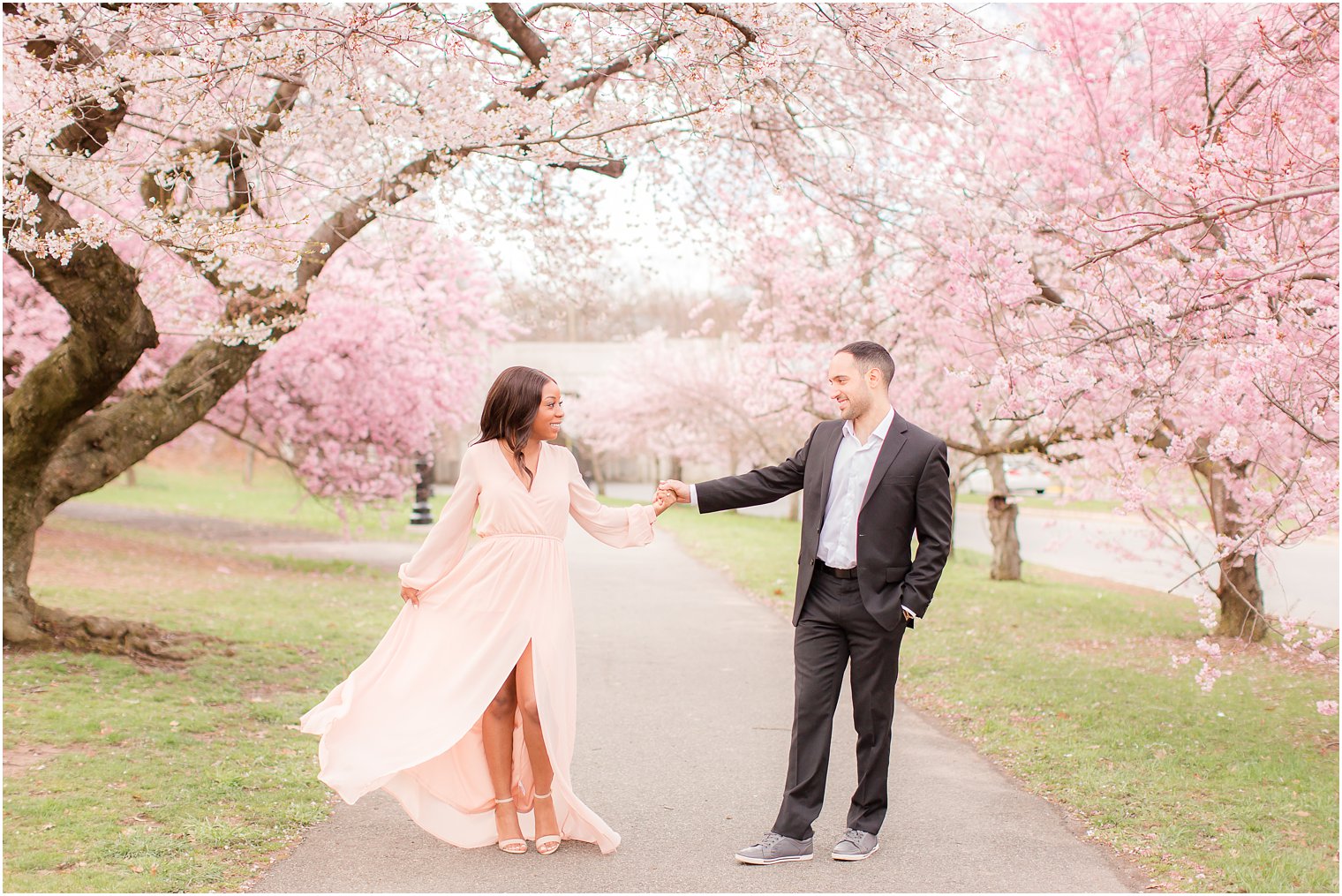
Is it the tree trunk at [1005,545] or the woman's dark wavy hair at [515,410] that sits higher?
the woman's dark wavy hair at [515,410]

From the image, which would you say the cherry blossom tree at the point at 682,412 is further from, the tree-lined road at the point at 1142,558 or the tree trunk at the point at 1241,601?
the tree trunk at the point at 1241,601

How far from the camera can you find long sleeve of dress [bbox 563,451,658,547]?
17.2 feet

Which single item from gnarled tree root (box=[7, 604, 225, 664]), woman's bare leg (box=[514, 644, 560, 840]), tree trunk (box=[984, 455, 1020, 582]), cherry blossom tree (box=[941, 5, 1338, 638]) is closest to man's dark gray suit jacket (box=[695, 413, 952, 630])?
woman's bare leg (box=[514, 644, 560, 840])

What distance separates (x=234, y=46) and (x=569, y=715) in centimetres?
414

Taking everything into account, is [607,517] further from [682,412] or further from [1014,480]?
[1014,480]

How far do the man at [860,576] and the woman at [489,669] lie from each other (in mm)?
792

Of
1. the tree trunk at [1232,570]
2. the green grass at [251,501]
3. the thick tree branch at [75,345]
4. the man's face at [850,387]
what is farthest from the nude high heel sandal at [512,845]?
the green grass at [251,501]

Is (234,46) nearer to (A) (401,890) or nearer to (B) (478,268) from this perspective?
(A) (401,890)

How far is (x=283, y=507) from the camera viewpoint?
108 ft

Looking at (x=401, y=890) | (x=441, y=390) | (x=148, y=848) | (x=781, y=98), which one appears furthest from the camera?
(x=441, y=390)

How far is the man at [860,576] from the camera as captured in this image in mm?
4820

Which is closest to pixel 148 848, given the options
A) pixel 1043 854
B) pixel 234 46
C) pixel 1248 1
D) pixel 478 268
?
pixel 1043 854

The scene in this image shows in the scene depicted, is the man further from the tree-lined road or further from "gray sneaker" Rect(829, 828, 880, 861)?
the tree-lined road

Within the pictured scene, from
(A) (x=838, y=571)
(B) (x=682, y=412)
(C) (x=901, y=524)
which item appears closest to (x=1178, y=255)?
(C) (x=901, y=524)
